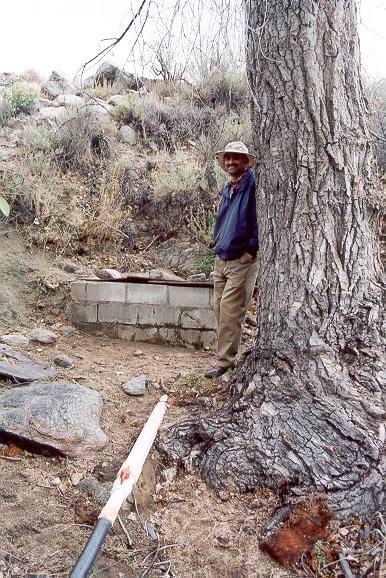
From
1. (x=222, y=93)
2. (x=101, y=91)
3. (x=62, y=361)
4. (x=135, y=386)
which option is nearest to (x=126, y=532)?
(x=135, y=386)

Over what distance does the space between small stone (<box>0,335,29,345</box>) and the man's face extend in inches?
100

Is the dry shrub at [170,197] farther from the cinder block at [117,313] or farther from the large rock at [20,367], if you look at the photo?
the large rock at [20,367]

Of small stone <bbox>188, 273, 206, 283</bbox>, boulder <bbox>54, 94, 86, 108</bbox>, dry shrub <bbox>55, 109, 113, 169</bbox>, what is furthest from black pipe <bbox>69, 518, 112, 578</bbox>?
boulder <bbox>54, 94, 86, 108</bbox>

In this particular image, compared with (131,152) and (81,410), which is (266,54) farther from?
(131,152)

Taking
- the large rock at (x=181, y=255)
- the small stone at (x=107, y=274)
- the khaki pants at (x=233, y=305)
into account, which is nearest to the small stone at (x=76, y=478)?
the khaki pants at (x=233, y=305)

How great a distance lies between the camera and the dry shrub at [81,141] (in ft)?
26.0

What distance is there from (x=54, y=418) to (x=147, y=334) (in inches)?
95.7

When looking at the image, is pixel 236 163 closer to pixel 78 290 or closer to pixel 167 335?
pixel 167 335

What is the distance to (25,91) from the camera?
409 inches

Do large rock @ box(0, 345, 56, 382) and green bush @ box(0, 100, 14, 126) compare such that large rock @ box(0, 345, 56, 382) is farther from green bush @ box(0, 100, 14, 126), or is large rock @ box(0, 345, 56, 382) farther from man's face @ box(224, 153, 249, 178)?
green bush @ box(0, 100, 14, 126)

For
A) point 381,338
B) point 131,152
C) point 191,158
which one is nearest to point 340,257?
point 381,338

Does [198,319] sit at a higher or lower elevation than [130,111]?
lower

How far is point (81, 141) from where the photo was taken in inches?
318

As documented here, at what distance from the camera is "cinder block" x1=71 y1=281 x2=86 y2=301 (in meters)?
5.50
